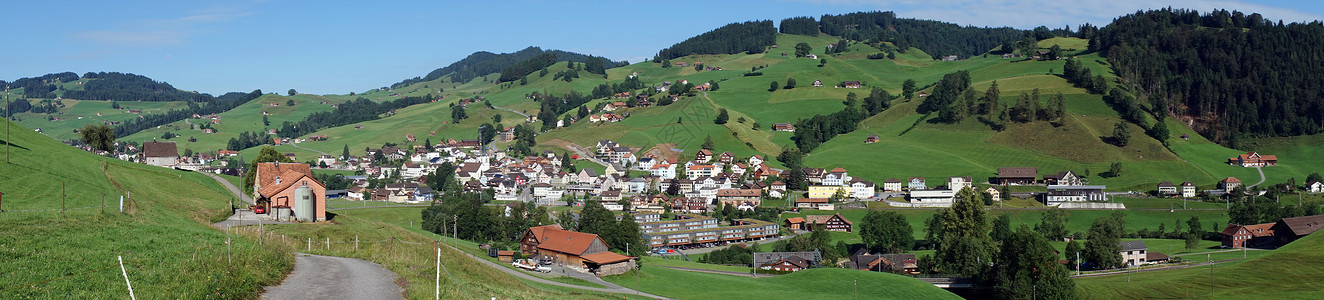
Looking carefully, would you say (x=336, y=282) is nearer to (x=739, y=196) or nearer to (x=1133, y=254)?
(x=1133, y=254)

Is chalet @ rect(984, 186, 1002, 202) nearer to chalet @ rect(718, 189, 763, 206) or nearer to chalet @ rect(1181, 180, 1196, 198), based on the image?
chalet @ rect(1181, 180, 1196, 198)

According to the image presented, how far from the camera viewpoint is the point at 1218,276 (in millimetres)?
54719

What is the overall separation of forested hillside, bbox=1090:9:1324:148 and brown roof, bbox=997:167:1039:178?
44885 millimetres

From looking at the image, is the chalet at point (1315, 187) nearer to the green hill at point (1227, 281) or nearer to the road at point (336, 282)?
the green hill at point (1227, 281)

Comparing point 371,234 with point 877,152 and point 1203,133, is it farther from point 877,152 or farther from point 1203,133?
point 1203,133

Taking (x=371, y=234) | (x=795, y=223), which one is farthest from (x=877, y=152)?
(x=371, y=234)

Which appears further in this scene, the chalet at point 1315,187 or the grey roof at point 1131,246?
the chalet at point 1315,187

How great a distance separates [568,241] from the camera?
59438 millimetres

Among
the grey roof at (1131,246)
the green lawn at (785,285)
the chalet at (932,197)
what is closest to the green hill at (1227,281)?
the grey roof at (1131,246)

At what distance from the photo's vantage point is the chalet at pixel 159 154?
9731 centimetres

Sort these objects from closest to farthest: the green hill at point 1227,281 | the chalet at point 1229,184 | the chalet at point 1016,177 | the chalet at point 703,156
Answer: the green hill at point 1227,281 < the chalet at point 1229,184 < the chalet at point 1016,177 < the chalet at point 703,156

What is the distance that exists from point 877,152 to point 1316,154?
2622 inches

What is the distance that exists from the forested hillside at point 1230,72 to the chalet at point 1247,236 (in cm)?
7341

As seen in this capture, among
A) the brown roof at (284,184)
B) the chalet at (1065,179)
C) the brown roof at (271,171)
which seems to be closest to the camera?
the brown roof at (284,184)
